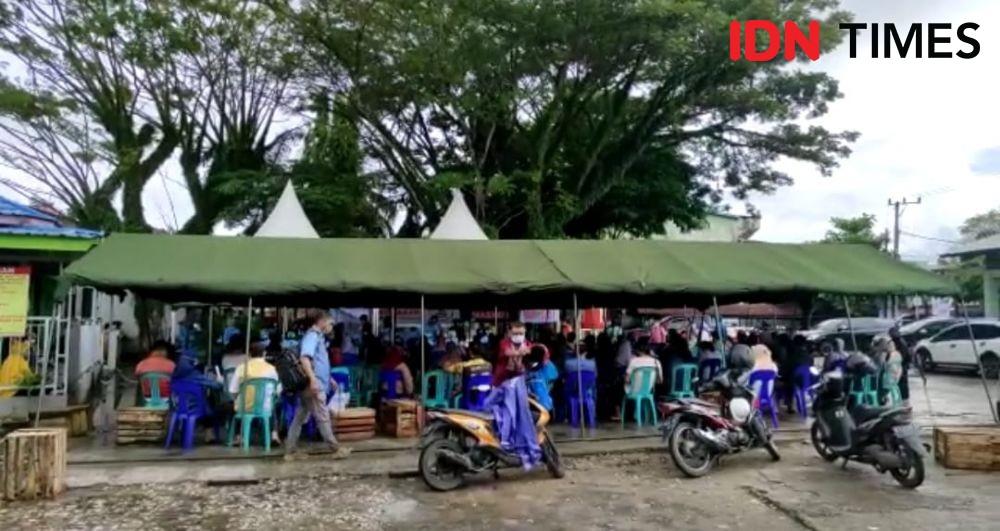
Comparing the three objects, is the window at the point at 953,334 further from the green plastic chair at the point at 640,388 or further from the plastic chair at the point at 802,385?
the green plastic chair at the point at 640,388

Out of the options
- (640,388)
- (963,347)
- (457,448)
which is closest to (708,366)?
(640,388)

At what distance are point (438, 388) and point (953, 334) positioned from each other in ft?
48.3

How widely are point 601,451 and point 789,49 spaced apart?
12.8m

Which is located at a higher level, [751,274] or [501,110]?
[501,110]

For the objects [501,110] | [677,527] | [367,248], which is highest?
[501,110]

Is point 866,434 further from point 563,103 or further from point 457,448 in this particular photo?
point 563,103

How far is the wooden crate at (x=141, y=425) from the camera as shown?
855cm

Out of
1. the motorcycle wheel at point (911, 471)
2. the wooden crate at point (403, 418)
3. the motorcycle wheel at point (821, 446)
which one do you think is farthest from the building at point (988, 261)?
the wooden crate at point (403, 418)

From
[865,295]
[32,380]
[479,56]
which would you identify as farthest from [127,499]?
[479,56]

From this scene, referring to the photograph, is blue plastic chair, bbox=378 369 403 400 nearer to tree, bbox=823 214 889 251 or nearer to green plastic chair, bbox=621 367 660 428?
green plastic chair, bbox=621 367 660 428

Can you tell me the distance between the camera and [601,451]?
27.8 feet

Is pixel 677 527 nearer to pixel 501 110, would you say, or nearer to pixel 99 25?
pixel 501 110

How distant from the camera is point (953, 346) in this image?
18.9 m

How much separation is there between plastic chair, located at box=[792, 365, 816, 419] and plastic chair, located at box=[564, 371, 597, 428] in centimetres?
289
